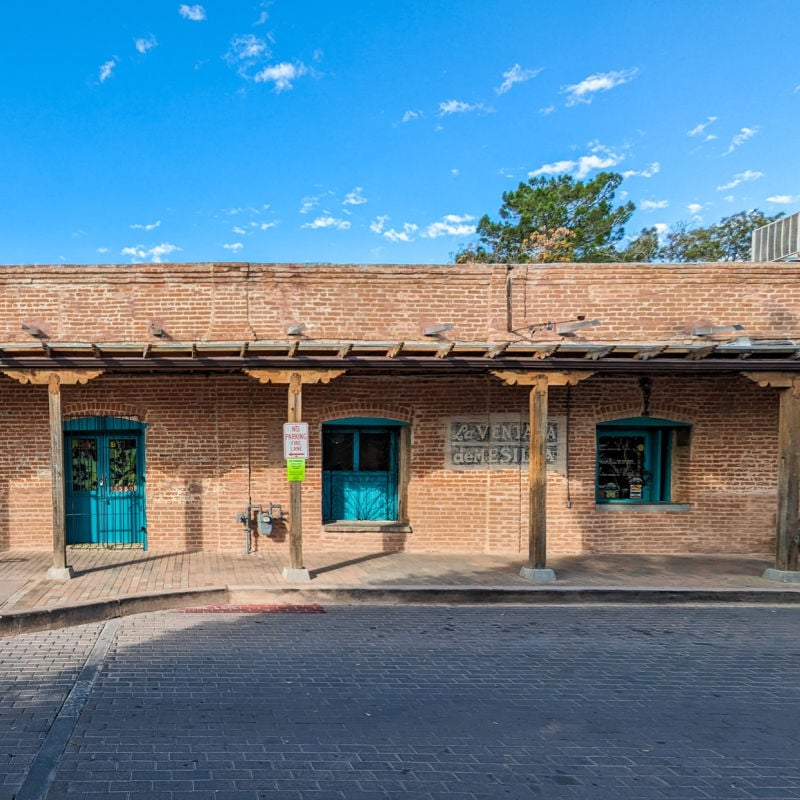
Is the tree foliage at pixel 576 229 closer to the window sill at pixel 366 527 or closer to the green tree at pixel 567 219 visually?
the green tree at pixel 567 219

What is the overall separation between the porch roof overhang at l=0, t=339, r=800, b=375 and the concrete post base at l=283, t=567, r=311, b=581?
286 centimetres

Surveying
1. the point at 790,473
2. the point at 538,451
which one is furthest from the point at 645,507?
the point at 538,451

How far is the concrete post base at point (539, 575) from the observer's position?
751cm

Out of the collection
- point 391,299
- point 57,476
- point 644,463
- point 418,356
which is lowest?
point 644,463

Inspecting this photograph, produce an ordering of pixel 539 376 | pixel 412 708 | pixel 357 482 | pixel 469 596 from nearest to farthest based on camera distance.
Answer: pixel 412 708, pixel 469 596, pixel 539 376, pixel 357 482

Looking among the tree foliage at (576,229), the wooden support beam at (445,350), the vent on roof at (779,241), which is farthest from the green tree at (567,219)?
the wooden support beam at (445,350)

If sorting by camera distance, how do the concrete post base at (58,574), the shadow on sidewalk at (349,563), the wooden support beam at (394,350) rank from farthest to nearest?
the shadow on sidewalk at (349,563), the concrete post base at (58,574), the wooden support beam at (394,350)

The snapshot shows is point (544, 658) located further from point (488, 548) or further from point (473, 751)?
point (488, 548)

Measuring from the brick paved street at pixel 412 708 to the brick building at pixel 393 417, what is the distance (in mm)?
2753

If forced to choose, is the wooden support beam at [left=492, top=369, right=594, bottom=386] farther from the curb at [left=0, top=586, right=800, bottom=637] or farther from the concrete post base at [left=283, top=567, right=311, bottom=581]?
the concrete post base at [left=283, top=567, right=311, bottom=581]

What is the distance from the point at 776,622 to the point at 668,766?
407 centimetres

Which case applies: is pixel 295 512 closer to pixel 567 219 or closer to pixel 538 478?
pixel 538 478

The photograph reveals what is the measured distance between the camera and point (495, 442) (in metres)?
9.15

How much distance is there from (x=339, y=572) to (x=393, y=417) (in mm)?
2704
